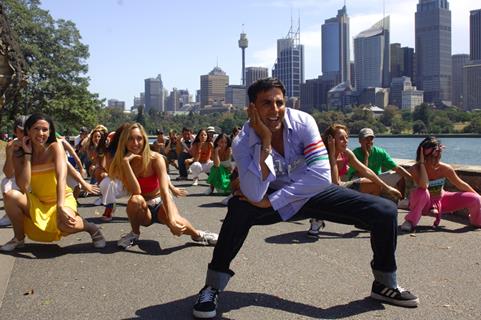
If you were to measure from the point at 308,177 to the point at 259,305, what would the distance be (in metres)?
1.10

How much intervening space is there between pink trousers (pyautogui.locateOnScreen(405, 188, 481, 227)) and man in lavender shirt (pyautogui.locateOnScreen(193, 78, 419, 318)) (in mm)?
3574

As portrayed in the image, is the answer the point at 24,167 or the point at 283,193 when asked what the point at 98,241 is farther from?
the point at 283,193

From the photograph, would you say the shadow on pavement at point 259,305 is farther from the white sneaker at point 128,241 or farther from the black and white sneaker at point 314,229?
the black and white sneaker at point 314,229

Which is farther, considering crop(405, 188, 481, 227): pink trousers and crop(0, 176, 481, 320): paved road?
crop(405, 188, 481, 227): pink trousers

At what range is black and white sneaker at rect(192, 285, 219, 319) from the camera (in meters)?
4.16

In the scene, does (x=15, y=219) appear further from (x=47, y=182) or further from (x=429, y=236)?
(x=429, y=236)

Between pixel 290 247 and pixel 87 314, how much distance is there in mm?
2975

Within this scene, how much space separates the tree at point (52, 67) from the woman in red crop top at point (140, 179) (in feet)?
148

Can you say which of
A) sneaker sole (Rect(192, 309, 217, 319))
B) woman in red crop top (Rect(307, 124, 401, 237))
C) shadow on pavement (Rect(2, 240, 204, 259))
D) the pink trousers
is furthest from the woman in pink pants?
sneaker sole (Rect(192, 309, 217, 319))

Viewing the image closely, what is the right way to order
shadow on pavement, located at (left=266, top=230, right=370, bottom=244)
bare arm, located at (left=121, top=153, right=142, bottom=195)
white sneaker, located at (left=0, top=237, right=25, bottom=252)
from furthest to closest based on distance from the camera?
shadow on pavement, located at (left=266, top=230, right=370, bottom=244) < bare arm, located at (left=121, top=153, right=142, bottom=195) < white sneaker, located at (left=0, top=237, right=25, bottom=252)

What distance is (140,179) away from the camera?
6.89 metres

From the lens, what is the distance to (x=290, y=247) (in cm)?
676

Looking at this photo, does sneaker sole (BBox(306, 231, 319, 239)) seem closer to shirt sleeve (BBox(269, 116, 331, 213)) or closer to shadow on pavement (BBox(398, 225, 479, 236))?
shadow on pavement (BBox(398, 225, 479, 236))

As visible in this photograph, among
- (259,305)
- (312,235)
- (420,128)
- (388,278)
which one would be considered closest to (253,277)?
(259,305)
